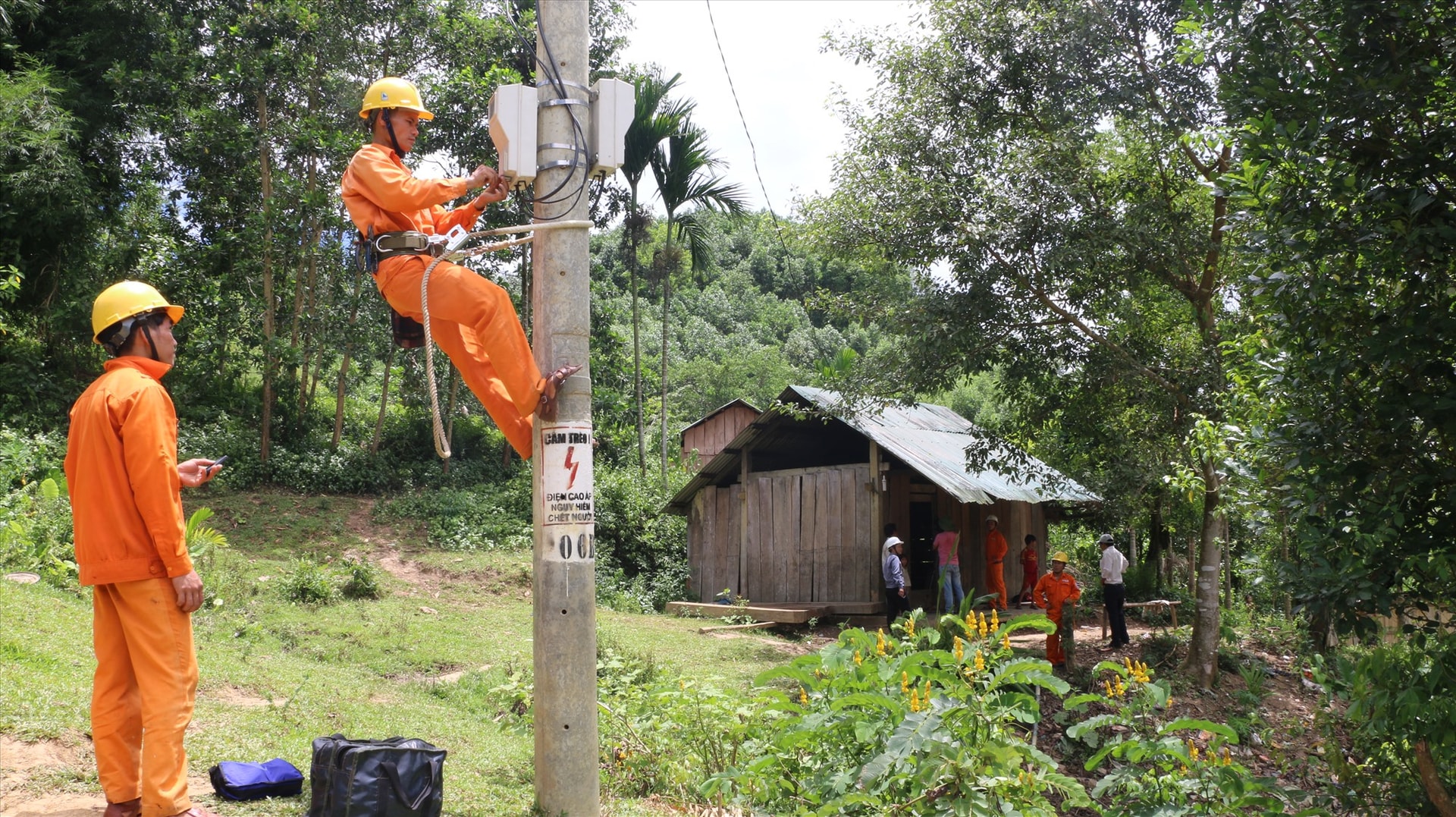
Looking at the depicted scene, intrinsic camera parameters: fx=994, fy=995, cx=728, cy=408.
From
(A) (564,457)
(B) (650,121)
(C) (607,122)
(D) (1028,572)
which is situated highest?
(B) (650,121)

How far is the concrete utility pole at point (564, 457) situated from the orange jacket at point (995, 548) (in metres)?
14.6

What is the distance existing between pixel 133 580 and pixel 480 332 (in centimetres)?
164

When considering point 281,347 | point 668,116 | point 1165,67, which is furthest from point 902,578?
point 281,347

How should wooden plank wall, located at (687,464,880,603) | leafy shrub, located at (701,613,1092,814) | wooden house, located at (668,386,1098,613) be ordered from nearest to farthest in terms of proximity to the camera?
leafy shrub, located at (701,613,1092,814), wooden house, located at (668,386,1098,613), wooden plank wall, located at (687,464,880,603)

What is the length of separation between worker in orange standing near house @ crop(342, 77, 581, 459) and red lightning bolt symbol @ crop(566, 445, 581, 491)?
6.5 inches

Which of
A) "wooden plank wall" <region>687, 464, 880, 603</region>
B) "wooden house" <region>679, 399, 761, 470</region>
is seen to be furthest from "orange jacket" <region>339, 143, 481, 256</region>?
"wooden house" <region>679, 399, 761, 470</region>

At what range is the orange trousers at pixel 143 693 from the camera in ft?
12.1

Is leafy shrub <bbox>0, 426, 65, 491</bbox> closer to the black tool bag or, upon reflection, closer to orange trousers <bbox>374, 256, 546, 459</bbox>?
orange trousers <bbox>374, 256, 546, 459</bbox>

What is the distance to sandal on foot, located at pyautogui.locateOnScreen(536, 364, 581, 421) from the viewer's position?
4215mm

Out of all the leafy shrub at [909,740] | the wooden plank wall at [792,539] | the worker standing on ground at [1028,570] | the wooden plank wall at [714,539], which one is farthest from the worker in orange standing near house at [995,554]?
the leafy shrub at [909,740]

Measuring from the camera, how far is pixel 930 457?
17.4 meters

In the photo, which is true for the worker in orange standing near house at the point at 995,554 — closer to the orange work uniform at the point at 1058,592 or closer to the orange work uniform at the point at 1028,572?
the orange work uniform at the point at 1028,572

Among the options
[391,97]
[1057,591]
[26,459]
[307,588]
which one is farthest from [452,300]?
[26,459]

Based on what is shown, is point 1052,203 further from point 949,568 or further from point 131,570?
point 131,570
